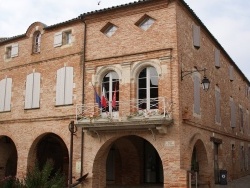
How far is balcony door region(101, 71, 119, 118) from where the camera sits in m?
16.1

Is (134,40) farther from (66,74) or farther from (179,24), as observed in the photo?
(66,74)

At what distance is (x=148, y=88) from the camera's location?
15.7 meters

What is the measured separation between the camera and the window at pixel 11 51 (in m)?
20.4

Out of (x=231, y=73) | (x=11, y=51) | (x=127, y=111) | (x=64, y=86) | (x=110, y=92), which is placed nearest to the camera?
(x=127, y=111)

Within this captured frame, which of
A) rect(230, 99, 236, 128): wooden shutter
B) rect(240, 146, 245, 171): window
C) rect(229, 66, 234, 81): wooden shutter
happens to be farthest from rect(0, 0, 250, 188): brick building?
rect(240, 146, 245, 171): window

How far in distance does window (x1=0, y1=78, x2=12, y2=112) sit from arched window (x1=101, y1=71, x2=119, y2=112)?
6215mm

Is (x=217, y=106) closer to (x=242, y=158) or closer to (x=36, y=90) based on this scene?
(x=242, y=158)

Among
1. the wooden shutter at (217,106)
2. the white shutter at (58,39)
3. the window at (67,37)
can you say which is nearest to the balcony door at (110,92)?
the window at (67,37)

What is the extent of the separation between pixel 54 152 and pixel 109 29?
28.4 ft

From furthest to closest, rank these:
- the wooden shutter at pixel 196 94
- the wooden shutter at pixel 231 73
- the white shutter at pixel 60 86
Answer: the wooden shutter at pixel 231 73 → the white shutter at pixel 60 86 → the wooden shutter at pixel 196 94

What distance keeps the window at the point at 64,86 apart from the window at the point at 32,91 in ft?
4.40

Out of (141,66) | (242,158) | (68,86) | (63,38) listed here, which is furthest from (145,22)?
(242,158)

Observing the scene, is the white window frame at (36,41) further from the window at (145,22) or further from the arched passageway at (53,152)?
the window at (145,22)

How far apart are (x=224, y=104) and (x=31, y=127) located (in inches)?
446
